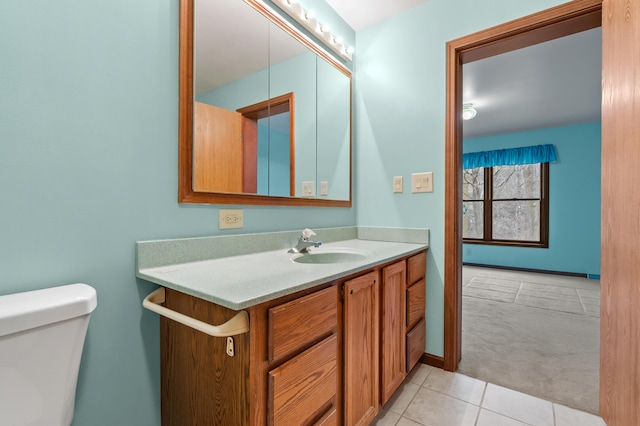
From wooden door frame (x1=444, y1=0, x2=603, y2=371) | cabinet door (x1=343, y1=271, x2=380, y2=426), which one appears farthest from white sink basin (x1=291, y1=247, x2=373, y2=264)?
wooden door frame (x1=444, y1=0, x2=603, y2=371)

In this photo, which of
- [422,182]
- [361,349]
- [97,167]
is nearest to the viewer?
[97,167]

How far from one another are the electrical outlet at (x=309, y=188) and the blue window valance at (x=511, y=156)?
3.61m

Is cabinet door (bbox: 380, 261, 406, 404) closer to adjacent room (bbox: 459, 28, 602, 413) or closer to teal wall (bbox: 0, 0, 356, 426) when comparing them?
adjacent room (bbox: 459, 28, 602, 413)

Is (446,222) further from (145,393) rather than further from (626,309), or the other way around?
(145,393)

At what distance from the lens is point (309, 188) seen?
182 centimetres

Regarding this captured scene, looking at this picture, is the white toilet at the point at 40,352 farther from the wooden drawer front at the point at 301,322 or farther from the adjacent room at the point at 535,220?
the adjacent room at the point at 535,220

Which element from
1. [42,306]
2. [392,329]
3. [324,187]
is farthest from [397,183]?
[42,306]

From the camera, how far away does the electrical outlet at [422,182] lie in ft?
6.08

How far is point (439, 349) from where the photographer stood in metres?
1.82

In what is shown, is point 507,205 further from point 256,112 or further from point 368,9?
point 256,112

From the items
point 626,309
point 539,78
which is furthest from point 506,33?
point 539,78

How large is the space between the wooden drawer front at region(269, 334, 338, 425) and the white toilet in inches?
21.1

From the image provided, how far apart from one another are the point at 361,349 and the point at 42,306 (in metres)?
1.03

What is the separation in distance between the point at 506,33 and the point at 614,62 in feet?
1.76
